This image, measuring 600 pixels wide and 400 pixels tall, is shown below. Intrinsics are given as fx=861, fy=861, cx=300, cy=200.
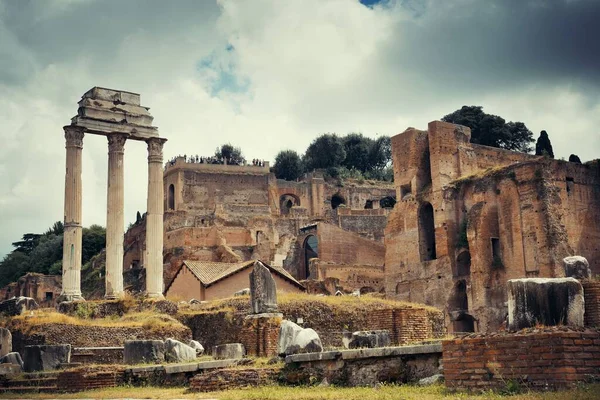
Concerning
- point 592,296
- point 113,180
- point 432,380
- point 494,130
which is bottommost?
point 432,380

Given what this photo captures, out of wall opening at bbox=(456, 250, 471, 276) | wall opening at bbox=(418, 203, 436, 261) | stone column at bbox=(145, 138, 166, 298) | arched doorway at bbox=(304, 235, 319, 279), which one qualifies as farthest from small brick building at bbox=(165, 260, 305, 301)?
arched doorway at bbox=(304, 235, 319, 279)

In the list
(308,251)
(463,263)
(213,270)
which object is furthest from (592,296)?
(308,251)

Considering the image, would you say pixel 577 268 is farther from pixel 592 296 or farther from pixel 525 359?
pixel 525 359

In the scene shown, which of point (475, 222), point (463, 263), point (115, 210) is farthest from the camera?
point (463, 263)

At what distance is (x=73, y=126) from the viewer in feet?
97.6

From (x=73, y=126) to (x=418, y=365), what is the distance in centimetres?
2108

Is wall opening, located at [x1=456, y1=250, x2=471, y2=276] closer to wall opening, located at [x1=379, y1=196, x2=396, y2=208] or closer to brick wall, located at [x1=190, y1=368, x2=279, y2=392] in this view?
wall opening, located at [x1=379, y1=196, x2=396, y2=208]

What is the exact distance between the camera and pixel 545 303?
9.85 meters

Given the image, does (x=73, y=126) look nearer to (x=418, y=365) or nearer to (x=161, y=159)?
(x=161, y=159)

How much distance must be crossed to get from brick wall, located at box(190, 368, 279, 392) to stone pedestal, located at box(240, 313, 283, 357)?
13.9 ft

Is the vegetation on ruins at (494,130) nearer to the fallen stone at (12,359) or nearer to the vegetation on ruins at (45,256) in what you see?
the vegetation on ruins at (45,256)

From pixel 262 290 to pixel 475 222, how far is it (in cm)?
2948

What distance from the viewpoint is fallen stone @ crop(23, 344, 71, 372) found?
17844 millimetres

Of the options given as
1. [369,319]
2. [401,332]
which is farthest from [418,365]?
[369,319]
